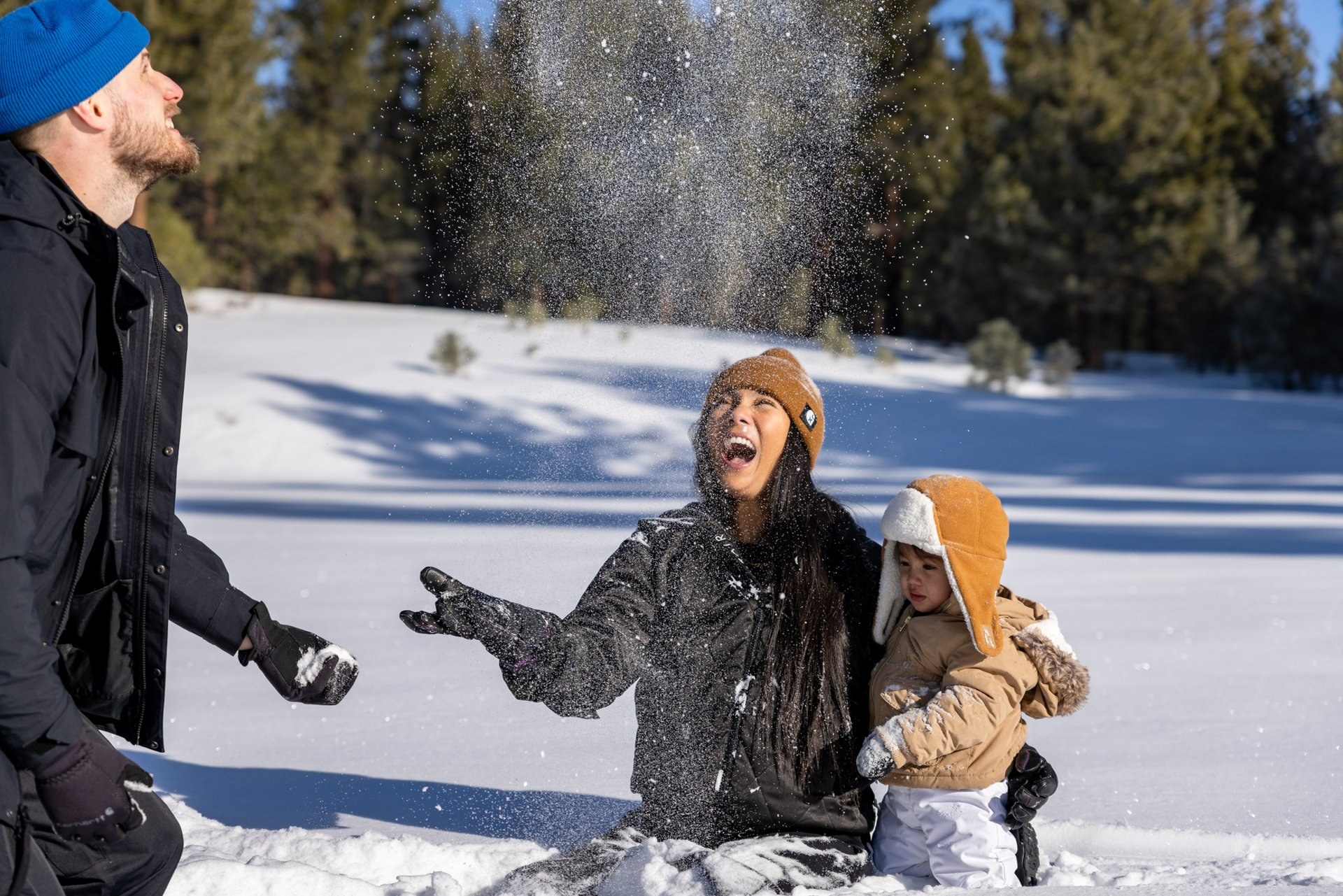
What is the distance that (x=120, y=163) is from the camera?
185 centimetres

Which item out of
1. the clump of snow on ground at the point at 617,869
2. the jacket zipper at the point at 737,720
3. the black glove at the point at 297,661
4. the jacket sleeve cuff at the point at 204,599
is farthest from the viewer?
the jacket zipper at the point at 737,720

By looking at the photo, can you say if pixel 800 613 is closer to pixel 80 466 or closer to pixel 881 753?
pixel 881 753

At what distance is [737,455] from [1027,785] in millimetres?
858

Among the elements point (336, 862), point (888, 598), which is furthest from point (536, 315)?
point (888, 598)

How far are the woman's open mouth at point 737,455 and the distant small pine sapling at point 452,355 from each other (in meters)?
14.4

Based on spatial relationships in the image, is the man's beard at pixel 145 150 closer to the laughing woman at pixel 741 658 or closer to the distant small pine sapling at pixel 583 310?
the laughing woman at pixel 741 658

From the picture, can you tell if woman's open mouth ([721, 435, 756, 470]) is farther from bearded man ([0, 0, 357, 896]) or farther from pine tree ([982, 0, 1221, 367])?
pine tree ([982, 0, 1221, 367])

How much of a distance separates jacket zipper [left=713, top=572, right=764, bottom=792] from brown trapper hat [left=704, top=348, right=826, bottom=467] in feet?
1.13

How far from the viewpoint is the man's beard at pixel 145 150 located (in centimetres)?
184

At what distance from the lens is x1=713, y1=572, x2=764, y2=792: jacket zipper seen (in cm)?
244

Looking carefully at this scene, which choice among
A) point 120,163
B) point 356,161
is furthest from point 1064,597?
point 356,161

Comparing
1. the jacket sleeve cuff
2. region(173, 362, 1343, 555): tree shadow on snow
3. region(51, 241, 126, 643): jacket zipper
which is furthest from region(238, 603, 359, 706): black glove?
region(173, 362, 1343, 555): tree shadow on snow

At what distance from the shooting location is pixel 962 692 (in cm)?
237

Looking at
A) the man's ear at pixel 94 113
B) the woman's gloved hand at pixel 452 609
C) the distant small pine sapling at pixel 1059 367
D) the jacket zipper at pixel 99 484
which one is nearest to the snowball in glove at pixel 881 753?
the woman's gloved hand at pixel 452 609
